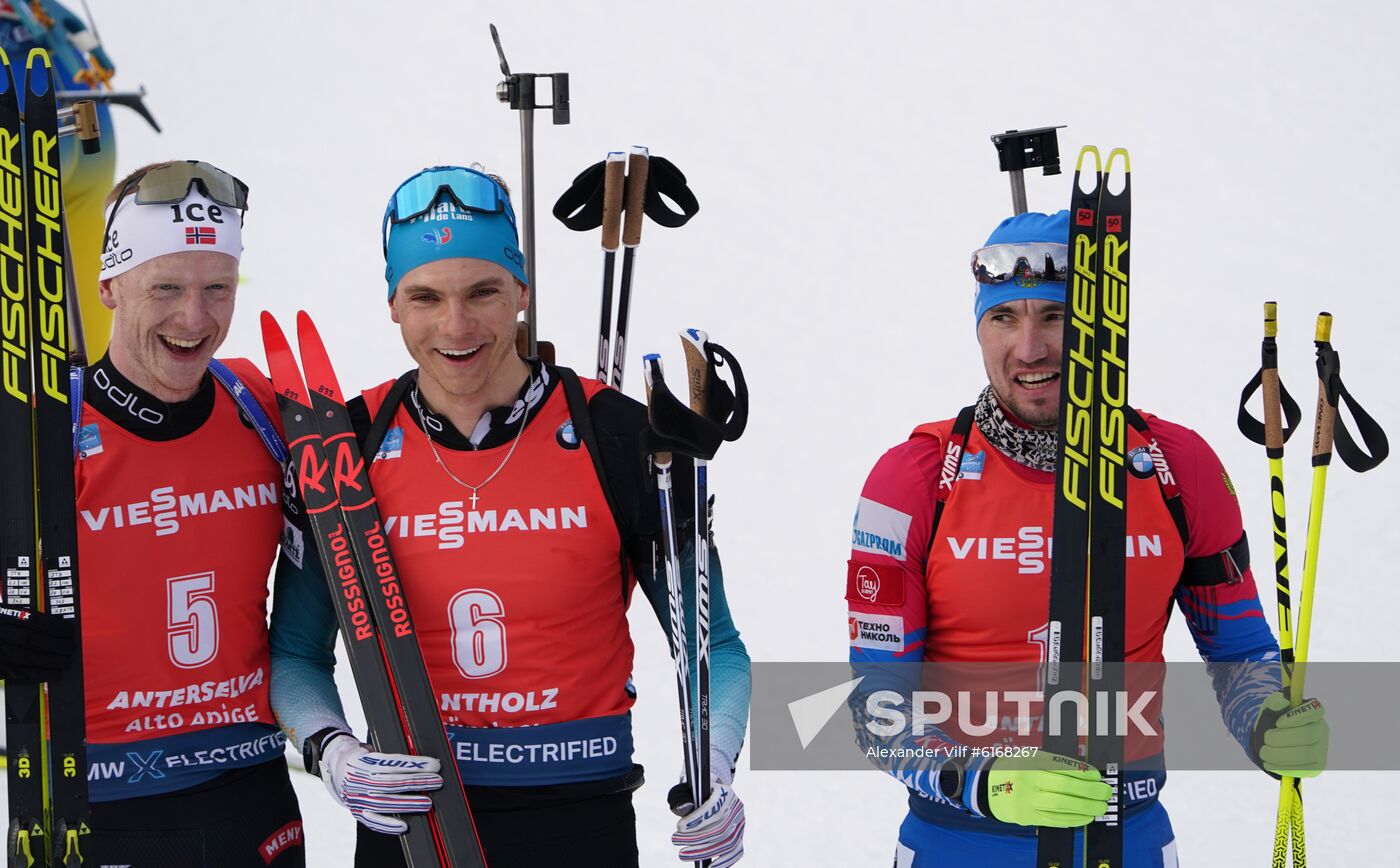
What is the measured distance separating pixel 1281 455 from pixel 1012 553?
45 centimetres

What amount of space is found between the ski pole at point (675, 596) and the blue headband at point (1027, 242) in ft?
1.85

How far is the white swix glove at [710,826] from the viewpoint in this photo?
8.21 feet

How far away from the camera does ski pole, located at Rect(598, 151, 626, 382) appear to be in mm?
2939

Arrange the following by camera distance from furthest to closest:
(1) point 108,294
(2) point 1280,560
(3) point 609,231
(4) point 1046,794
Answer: (3) point 609,231
(1) point 108,294
(2) point 1280,560
(4) point 1046,794

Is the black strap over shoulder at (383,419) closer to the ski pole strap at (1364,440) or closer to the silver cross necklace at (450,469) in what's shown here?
the silver cross necklace at (450,469)

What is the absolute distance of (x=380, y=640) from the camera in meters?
2.56

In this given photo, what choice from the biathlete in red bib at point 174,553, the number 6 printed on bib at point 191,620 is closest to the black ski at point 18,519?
the biathlete in red bib at point 174,553

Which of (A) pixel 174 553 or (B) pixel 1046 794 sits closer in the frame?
(B) pixel 1046 794

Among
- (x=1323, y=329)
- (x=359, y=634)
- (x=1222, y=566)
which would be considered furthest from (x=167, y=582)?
(x=1323, y=329)

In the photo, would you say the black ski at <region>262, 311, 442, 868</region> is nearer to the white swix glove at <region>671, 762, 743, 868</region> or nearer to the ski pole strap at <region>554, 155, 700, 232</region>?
the white swix glove at <region>671, 762, 743, 868</region>

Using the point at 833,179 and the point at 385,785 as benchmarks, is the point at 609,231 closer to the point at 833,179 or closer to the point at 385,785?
the point at 385,785

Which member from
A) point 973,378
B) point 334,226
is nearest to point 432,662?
point 973,378

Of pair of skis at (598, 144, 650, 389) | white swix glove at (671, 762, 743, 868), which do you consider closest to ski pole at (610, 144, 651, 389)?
pair of skis at (598, 144, 650, 389)

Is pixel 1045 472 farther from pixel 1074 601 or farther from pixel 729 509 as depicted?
pixel 729 509
